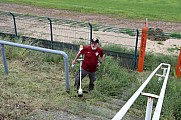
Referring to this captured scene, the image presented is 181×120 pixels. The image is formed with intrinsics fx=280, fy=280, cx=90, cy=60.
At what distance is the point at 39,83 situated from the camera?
617 cm

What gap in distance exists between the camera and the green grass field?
21.2 m

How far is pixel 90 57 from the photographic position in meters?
6.23

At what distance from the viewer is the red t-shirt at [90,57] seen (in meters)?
6.23

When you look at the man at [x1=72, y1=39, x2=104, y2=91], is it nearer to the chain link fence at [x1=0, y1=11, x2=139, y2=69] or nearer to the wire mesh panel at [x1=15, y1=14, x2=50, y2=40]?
the chain link fence at [x1=0, y1=11, x2=139, y2=69]

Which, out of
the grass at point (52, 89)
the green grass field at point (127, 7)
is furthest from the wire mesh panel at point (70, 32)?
the green grass field at point (127, 7)

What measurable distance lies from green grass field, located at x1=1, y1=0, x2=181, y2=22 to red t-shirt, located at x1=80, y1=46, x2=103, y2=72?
14.7m

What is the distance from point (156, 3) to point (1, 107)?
2454 cm

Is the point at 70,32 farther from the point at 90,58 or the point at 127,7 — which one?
the point at 127,7

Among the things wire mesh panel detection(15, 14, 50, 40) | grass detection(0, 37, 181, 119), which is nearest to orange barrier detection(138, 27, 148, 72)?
grass detection(0, 37, 181, 119)

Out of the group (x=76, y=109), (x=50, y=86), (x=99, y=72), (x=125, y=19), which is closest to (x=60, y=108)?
(x=76, y=109)

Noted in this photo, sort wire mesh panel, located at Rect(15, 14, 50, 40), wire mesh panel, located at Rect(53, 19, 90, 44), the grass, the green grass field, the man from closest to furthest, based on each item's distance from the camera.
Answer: the grass → the man → wire mesh panel, located at Rect(53, 19, 90, 44) → wire mesh panel, located at Rect(15, 14, 50, 40) → the green grass field

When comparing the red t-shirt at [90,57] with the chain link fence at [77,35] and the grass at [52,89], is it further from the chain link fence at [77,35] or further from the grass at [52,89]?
the chain link fence at [77,35]

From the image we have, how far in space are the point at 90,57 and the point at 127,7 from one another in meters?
19.2

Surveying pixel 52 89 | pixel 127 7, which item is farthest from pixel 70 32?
pixel 127 7
